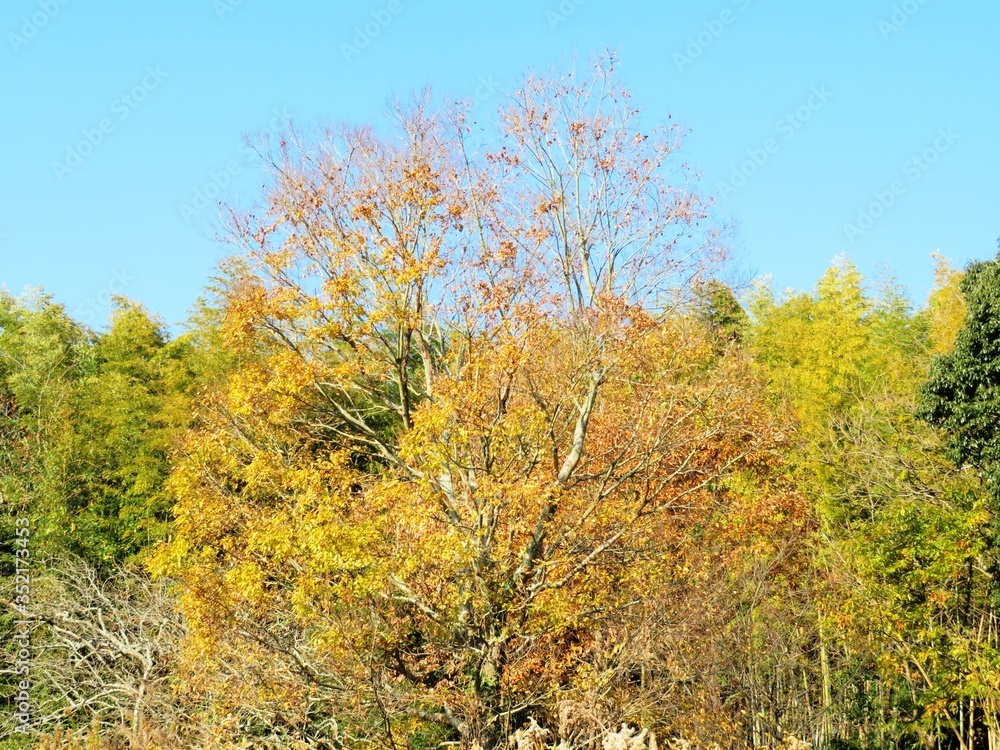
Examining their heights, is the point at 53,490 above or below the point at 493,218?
below

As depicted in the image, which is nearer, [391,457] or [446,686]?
[446,686]

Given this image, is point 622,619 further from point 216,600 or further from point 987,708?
point 987,708

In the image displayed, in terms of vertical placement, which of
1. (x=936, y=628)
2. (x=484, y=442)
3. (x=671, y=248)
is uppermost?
(x=671, y=248)

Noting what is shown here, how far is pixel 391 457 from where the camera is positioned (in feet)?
46.1

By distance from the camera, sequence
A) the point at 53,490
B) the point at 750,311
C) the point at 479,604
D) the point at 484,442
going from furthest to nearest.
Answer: the point at 750,311 < the point at 53,490 < the point at 484,442 < the point at 479,604

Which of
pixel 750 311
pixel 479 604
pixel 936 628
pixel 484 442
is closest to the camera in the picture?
pixel 479 604

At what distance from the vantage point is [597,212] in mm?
14609

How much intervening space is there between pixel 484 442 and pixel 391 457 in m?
1.90

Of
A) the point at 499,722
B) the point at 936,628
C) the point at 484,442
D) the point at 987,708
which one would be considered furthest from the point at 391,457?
the point at 987,708

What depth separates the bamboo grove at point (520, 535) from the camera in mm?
11750

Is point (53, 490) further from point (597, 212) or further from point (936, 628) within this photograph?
point (936, 628)

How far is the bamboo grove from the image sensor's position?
1175 centimetres

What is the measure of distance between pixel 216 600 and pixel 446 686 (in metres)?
3.02

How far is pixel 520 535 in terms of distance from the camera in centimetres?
1323
